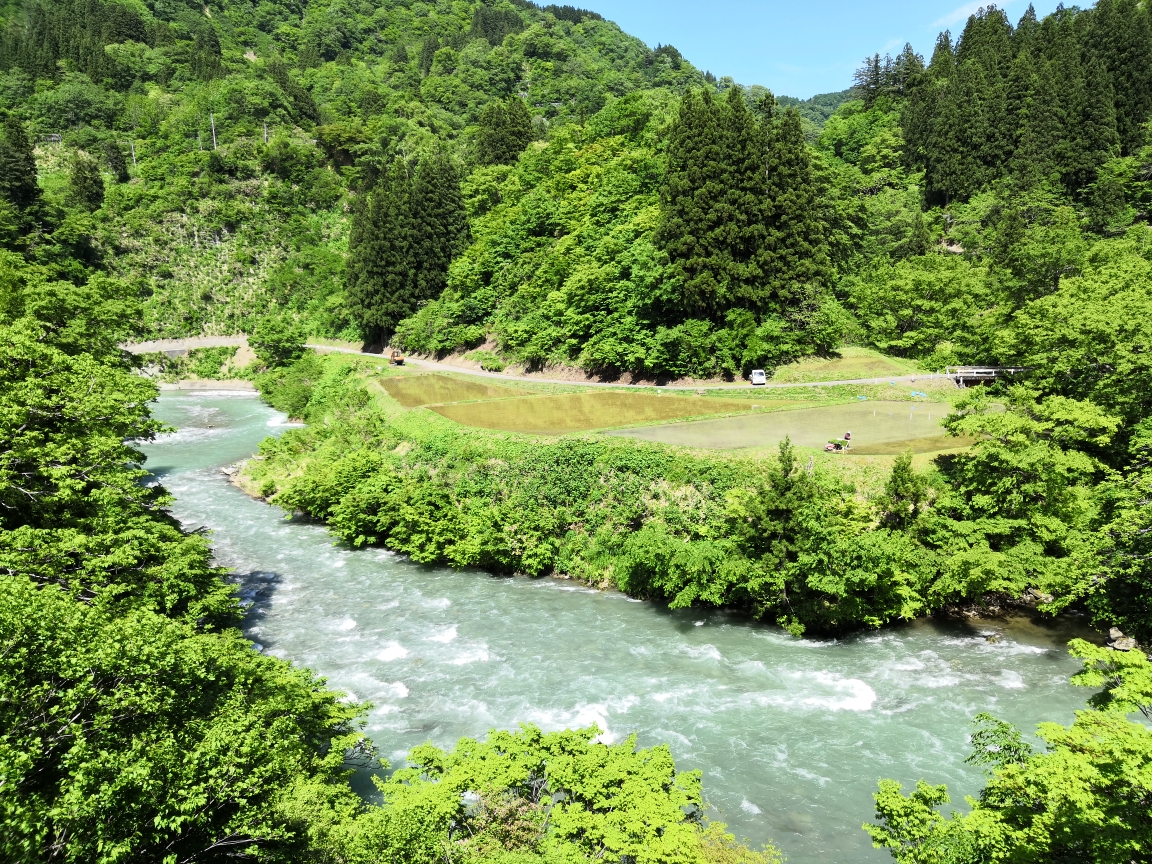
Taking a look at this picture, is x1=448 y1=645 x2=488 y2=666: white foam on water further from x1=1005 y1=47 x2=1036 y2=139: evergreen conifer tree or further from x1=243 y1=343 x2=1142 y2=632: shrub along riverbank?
x1=1005 y1=47 x2=1036 y2=139: evergreen conifer tree

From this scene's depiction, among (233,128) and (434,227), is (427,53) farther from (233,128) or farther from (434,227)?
(434,227)

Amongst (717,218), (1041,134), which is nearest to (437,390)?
(717,218)

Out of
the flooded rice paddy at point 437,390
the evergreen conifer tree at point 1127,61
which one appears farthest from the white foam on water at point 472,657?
the evergreen conifer tree at point 1127,61

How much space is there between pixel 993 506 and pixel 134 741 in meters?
21.2

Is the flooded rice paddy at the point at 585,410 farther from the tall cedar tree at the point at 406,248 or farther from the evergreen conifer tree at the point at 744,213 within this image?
the tall cedar tree at the point at 406,248

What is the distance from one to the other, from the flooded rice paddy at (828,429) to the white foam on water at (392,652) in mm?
12237

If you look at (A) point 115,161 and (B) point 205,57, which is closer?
(A) point 115,161

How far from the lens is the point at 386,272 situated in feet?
181

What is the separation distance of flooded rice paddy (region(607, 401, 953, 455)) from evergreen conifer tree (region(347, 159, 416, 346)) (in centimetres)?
3454

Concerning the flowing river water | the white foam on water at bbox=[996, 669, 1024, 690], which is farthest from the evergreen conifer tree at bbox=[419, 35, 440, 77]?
the white foam on water at bbox=[996, 669, 1024, 690]

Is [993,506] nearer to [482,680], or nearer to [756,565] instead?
[756,565]

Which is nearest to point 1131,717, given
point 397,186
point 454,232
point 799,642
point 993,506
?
point 993,506

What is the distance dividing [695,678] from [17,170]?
8339 cm

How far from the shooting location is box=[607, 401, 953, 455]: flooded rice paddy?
2491 centimetres
